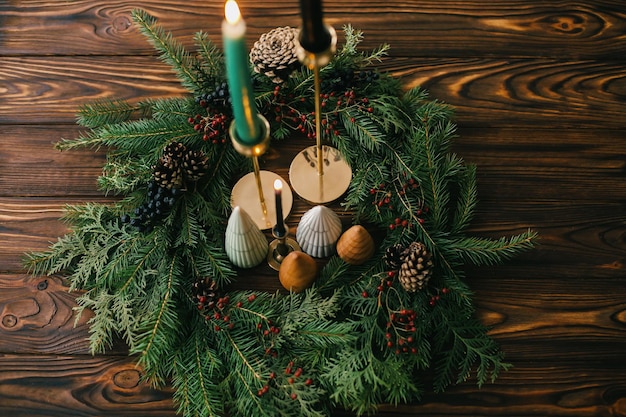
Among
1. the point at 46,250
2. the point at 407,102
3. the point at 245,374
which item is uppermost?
the point at 407,102

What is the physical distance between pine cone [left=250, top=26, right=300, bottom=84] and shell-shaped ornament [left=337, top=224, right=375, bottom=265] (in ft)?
0.86

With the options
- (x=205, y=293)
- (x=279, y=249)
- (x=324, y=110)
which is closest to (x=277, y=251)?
(x=279, y=249)

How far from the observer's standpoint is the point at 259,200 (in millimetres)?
978

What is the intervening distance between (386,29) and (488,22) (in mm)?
173

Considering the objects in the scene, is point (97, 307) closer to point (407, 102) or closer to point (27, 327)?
point (27, 327)

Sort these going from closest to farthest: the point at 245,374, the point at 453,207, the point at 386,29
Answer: the point at 245,374, the point at 453,207, the point at 386,29

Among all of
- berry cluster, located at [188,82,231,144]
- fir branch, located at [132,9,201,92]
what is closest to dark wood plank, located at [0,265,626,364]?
berry cluster, located at [188,82,231,144]

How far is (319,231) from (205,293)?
6.9 inches

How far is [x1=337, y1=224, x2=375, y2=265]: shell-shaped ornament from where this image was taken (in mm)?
878

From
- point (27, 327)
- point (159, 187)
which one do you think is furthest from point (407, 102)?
point (27, 327)

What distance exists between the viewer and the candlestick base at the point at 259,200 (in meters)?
0.97

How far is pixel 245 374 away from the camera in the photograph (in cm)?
86

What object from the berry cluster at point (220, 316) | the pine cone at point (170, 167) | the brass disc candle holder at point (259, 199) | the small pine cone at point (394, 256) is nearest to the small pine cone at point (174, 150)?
the pine cone at point (170, 167)

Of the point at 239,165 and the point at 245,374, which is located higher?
the point at 239,165
